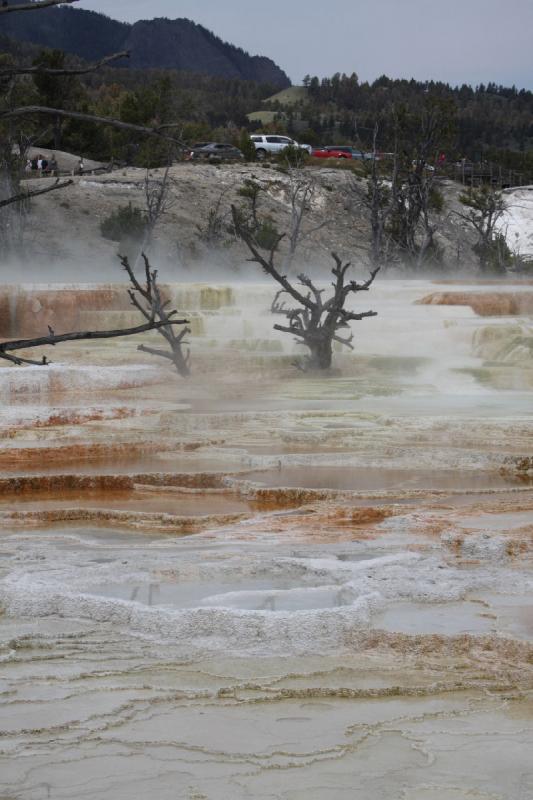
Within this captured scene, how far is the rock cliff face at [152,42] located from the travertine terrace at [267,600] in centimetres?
14484

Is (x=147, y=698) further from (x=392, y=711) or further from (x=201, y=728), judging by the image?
(x=392, y=711)

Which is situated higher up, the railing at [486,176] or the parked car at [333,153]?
the parked car at [333,153]

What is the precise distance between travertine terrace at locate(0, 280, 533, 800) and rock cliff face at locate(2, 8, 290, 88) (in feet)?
475

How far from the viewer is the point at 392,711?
3.51 m

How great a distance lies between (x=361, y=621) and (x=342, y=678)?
1.67 ft

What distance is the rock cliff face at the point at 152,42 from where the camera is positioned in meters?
153

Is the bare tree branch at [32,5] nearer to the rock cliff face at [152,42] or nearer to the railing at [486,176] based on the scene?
the railing at [486,176]

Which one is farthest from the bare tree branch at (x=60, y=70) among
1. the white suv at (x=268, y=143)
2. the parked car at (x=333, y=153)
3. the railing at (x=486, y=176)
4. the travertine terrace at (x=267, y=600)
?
the white suv at (x=268, y=143)

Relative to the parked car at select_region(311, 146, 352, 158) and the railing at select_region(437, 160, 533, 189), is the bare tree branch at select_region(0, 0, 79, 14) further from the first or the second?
the parked car at select_region(311, 146, 352, 158)

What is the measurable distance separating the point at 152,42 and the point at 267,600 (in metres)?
158

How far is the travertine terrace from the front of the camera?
10.5 ft

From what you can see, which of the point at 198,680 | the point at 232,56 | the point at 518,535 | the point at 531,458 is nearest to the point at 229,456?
the point at 531,458

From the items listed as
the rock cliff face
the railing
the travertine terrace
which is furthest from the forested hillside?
the rock cliff face

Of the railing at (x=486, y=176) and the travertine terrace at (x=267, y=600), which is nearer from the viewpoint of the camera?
the travertine terrace at (x=267, y=600)
